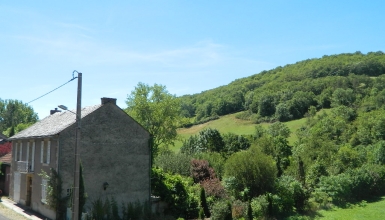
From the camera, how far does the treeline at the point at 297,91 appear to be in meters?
104

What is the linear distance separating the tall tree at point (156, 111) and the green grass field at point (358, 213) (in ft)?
94.7

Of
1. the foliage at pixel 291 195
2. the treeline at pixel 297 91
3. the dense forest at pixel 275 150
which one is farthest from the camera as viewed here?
the treeline at pixel 297 91

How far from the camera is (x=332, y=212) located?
112 ft

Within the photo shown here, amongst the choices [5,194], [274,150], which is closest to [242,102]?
[274,150]

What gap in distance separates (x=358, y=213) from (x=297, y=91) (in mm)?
82352

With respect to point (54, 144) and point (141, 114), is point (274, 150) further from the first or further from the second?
point (54, 144)

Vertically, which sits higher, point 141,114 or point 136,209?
point 141,114

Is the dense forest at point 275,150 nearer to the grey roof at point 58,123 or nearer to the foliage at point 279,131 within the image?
the foliage at point 279,131

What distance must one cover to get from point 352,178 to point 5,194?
37.0 meters

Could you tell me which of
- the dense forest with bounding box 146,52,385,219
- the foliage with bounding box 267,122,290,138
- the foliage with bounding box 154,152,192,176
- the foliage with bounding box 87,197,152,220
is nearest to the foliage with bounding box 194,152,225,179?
the dense forest with bounding box 146,52,385,219

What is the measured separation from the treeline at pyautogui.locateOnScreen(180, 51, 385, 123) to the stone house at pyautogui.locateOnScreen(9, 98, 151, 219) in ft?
257

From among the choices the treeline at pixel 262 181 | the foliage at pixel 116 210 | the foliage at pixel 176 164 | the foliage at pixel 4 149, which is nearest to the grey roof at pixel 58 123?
the foliage at pixel 116 210

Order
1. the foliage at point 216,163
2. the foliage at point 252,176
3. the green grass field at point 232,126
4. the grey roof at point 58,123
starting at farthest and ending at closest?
the green grass field at point 232,126 < the foliage at point 216,163 < the foliage at point 252,176 < the grey roof at point 58,123

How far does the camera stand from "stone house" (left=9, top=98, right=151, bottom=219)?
26.0 m
